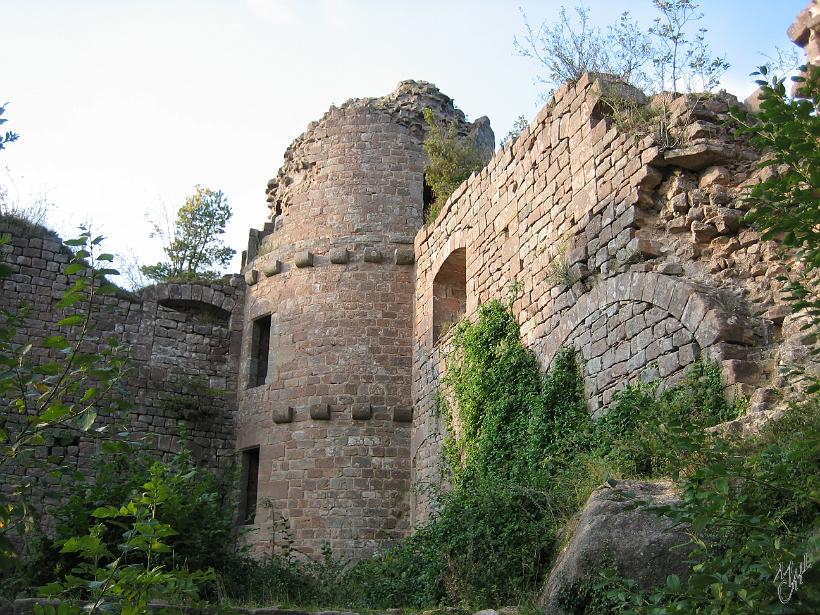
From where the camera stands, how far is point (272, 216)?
14359mm

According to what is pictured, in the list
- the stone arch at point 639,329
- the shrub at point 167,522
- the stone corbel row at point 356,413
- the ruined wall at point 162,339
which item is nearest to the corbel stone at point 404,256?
the stone corbel row at point 356,413

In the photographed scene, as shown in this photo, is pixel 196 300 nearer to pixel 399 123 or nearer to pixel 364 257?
pixel 364 257

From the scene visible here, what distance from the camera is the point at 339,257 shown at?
41.4ft

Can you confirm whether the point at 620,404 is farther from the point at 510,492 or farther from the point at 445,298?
the point at 445,298

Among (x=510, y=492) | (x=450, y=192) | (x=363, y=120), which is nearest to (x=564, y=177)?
(x=510, y=492)

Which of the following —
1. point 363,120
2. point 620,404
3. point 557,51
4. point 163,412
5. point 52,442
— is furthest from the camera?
point 363,120

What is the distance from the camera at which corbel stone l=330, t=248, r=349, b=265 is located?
12633 mm

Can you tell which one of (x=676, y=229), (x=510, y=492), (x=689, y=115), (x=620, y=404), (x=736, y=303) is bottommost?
(x=510, y=492)

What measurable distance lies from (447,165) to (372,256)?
177 centimetres

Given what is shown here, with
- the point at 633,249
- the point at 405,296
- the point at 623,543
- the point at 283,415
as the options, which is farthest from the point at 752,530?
the point at 405,296

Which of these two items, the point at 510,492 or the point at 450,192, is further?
the point at 450,192

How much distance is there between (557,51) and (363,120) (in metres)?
4.93

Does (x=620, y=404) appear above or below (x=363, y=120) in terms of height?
below

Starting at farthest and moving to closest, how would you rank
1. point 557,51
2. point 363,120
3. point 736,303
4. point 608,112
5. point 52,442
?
point 363,120, point 52,442, point 557,51, point 608,112, point 736,303
